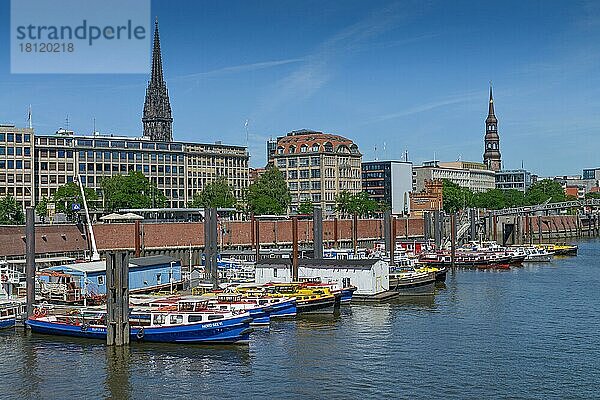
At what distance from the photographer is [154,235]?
319 feet

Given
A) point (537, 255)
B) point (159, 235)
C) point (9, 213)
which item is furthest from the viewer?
point (9, 213)

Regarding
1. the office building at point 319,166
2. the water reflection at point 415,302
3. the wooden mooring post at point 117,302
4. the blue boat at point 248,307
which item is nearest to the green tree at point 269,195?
the office building at point 319,166

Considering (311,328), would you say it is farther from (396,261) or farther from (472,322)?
(396,261)

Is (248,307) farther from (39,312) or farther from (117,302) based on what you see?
(39,312)

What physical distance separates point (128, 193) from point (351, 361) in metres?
91.6

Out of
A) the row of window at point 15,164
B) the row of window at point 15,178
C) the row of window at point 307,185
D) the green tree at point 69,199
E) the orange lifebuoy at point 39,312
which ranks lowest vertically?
the orange lifebuoy at point 39,312

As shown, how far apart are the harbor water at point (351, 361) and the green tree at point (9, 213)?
64.6m

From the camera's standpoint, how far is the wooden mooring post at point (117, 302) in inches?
1854

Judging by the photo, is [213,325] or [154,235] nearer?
[213,325]

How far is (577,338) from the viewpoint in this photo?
2009 inches

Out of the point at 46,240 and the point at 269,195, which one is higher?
the point at 269,195

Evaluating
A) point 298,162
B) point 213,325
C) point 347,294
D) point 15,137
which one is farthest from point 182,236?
point 298,162

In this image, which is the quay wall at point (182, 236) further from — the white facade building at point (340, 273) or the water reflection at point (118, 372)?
the water reflection at point (118, 372)

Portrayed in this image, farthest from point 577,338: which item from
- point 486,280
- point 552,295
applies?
point 486,280
